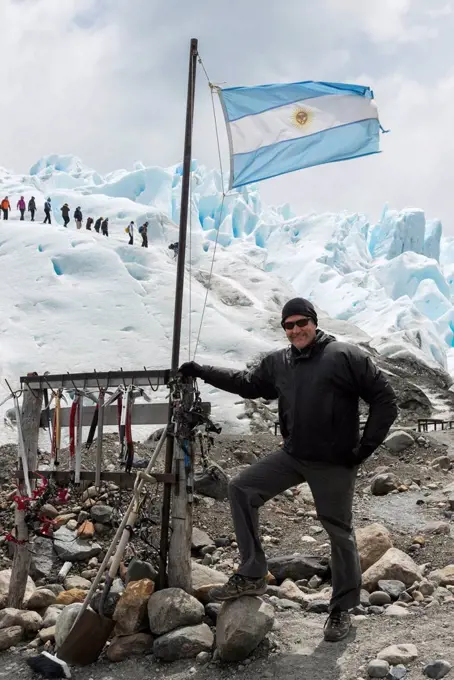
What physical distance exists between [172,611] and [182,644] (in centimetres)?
25

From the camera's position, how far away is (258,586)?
4.08 meters

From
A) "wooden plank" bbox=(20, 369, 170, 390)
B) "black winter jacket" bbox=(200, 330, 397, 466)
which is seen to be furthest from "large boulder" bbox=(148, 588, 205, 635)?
"wooden plank" bbox=(20, 369, 170, 390)

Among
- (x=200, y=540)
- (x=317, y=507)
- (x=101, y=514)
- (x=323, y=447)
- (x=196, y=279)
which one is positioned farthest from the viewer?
(x=196, y=279)

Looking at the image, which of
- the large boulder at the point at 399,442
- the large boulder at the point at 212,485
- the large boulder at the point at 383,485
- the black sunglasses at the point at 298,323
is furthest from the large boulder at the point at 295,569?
the large boulder at the point at 399,442

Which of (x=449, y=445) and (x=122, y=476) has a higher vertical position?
(x=122, y=476)

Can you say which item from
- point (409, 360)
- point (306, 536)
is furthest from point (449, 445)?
point (409, 360)

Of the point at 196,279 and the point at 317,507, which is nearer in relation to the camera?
the point at 317,507

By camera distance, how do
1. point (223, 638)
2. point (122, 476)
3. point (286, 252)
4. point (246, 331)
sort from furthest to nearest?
point (286, 252) < point (246, 331) < point (122, 476) < point (223, 638)

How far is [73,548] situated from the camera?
7.11m

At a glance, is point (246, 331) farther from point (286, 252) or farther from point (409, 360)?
point (286, 252)

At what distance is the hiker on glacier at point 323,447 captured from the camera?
13.0 ft

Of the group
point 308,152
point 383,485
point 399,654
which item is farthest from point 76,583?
point 383,485

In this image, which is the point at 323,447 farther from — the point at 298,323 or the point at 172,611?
the point at 172,611

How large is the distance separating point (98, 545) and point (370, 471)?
702cm
